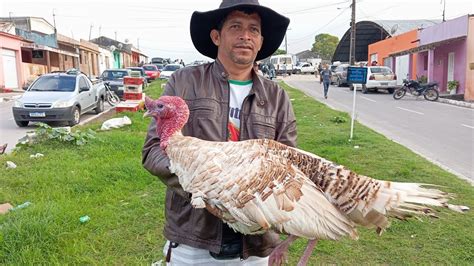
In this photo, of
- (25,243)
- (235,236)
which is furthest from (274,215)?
(25,243)

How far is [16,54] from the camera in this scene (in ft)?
97.9

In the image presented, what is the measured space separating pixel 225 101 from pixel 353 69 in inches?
317

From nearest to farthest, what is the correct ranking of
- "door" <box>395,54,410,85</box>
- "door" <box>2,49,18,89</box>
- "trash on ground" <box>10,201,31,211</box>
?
"trash on ground" <box>10,201,31,211</box> < "door" <box>2,49,18,89</box> < "door" <box>395,54,410,85</box>

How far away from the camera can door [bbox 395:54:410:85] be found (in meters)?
32.1

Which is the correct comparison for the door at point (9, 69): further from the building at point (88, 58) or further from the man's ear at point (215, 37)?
the man's ear at point (215, 37)

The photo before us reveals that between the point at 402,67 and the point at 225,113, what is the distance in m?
34.0

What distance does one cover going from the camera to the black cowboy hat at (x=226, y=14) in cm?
232

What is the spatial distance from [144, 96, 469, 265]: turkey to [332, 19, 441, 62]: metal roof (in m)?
41.6

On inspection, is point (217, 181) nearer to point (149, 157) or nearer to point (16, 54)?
point (149, 157)

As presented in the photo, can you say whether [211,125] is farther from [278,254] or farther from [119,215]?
[119,215]

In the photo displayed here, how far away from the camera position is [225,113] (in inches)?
92.3

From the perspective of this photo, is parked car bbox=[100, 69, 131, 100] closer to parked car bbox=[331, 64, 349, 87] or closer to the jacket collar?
parked car bbox=[331, 64, 349, 87]

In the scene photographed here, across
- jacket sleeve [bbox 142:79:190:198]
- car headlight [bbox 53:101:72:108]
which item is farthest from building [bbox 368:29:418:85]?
jacket sleeve [bbox 142:79:190:198]

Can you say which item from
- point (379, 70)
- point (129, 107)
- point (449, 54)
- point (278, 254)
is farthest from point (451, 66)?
point (278, 254)
